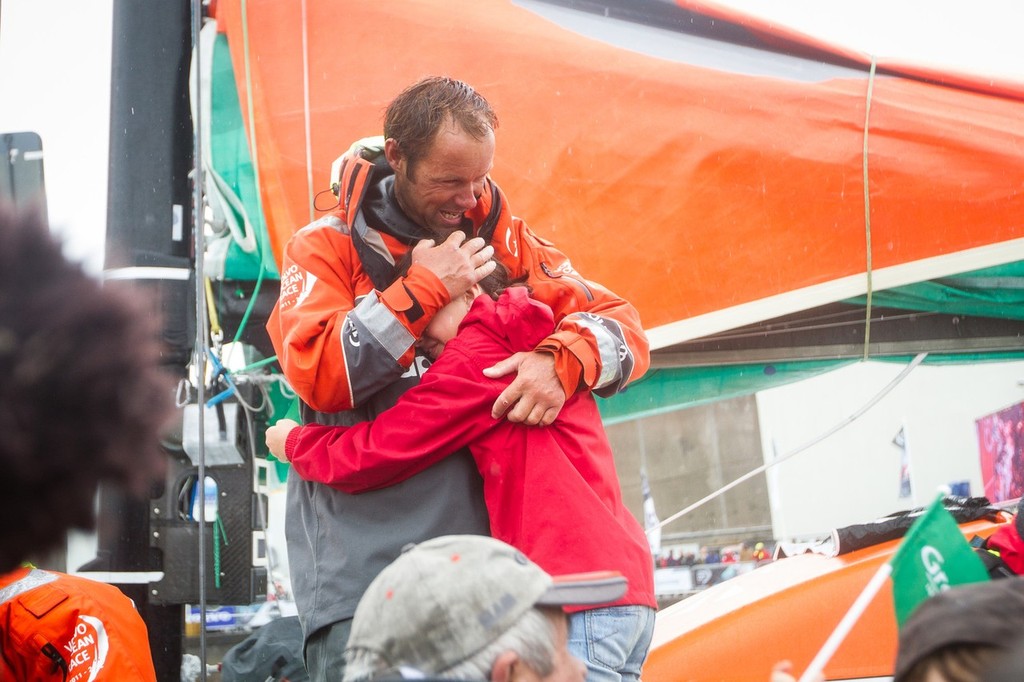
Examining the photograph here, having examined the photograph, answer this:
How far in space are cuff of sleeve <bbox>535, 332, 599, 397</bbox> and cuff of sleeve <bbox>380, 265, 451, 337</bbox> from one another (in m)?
0.24

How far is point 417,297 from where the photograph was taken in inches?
82.8

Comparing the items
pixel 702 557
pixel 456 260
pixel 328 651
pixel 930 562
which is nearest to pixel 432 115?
pixel 456 260

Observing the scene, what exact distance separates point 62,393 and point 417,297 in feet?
3.91

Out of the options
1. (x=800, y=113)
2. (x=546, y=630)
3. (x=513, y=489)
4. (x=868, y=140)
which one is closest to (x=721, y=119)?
(x=800, y=113)

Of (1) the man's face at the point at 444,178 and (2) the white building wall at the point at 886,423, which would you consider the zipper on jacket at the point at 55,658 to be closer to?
(1) the man's face at the point at 444,178

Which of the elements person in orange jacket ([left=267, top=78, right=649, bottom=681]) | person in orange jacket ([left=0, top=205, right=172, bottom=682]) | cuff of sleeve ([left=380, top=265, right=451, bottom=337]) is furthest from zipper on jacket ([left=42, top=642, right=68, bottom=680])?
person in orange jacket ([left=0, top=205, right=172, bottom=682])

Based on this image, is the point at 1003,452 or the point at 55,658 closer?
the point at 55,658

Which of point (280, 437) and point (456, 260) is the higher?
point (456, 260)

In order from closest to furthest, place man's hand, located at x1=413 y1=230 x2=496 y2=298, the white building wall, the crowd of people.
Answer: man's hand, located at x1=413 y1=230 x2=496 y2=298, the white building wall, the crowd of people

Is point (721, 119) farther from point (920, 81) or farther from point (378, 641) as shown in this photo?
point (378, 641)

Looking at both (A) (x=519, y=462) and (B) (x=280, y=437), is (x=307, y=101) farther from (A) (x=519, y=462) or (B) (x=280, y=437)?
(A) (x=519, y=462)

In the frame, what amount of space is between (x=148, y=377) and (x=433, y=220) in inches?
54.5

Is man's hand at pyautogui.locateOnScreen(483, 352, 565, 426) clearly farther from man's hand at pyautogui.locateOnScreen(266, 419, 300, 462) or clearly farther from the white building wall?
the white building wall

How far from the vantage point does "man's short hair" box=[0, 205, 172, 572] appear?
923 millimetres
